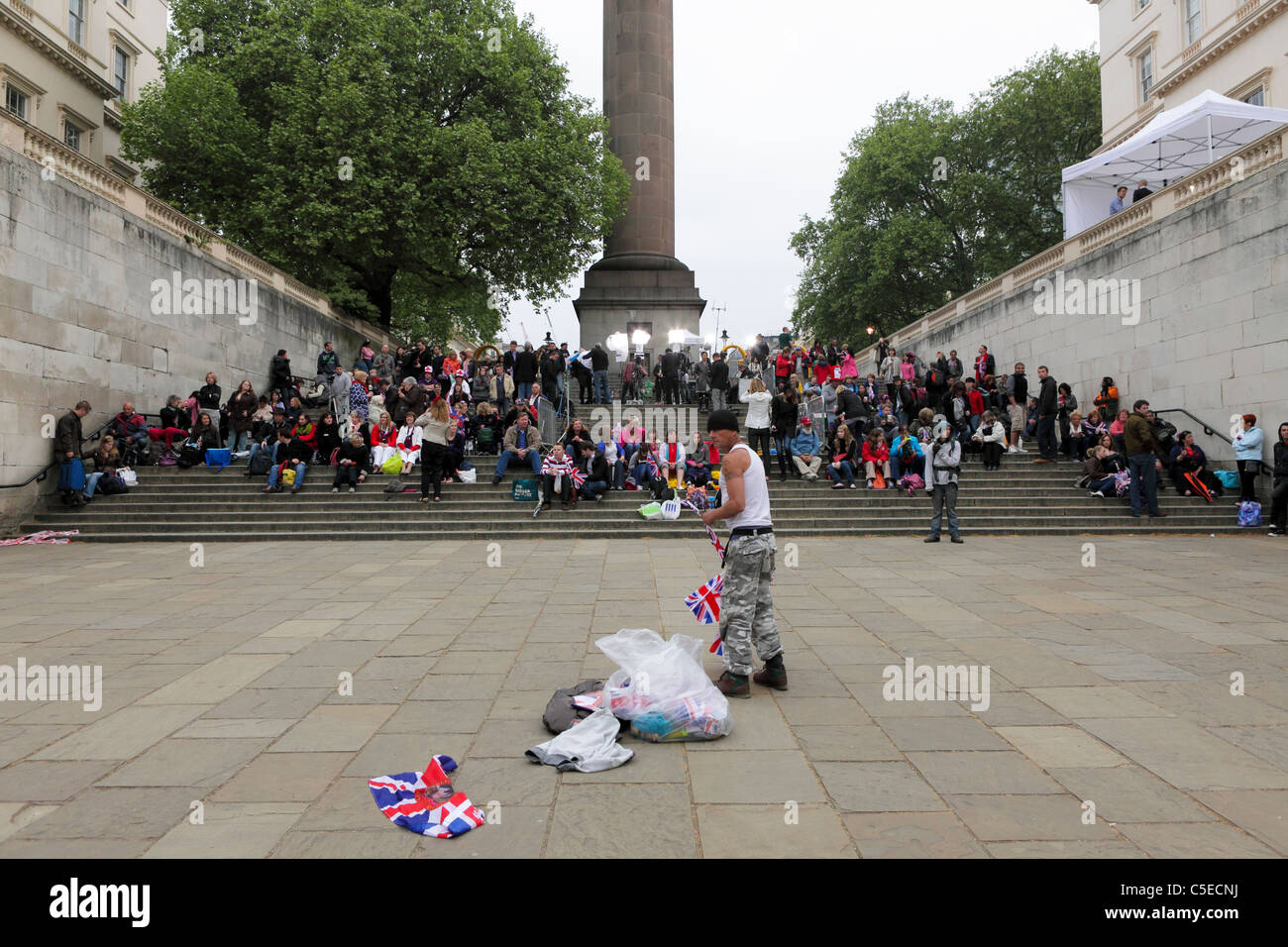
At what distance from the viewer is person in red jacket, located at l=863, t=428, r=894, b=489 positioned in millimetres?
15719

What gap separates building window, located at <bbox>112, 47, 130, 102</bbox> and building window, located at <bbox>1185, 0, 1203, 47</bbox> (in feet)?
134

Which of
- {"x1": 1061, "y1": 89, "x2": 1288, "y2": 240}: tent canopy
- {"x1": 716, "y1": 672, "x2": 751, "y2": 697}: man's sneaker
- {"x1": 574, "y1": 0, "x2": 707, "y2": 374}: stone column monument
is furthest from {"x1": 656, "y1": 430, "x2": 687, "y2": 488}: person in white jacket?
{"x1": 574, "y1": 0, "x2": 707, "y2": 374}: stone column monument

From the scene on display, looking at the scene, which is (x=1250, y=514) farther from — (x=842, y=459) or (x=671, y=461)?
(x=671, y=461)

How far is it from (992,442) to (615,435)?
7.92 m

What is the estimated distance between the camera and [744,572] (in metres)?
4.91

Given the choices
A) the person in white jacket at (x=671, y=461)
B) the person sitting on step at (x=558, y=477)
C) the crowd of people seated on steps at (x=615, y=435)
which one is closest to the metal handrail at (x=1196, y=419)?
the crowd of people seated on steps at (x=615, y=435)

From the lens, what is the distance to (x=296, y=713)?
15.0ft

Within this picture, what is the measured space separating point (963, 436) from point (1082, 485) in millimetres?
3115

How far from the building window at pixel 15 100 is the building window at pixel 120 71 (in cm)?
522

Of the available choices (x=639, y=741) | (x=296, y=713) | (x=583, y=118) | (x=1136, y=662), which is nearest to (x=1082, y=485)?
(x=1136, y=662)

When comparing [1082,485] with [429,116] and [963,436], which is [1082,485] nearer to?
[963,436]

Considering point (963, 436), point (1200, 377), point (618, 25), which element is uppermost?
point (618, 25)
